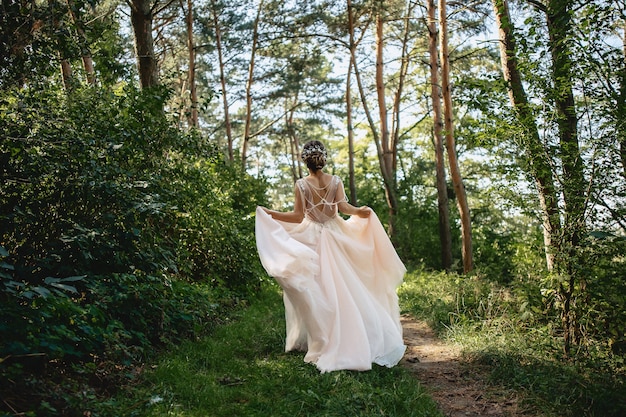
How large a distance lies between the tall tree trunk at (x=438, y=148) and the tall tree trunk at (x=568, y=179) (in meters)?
7.38

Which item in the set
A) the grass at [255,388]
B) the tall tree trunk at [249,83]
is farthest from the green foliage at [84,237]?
the tall tree trunk at [249,83]

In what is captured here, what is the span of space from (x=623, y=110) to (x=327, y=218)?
128 inches

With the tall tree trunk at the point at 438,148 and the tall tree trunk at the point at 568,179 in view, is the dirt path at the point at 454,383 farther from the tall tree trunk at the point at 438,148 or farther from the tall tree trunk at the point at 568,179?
the tall tree trunk at the point at 438,148

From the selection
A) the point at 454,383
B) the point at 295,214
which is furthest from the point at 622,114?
the point at 295,214

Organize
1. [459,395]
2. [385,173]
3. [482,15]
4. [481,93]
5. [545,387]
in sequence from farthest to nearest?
[385,173], [482,15], [481,93], [459,395], [545,387]

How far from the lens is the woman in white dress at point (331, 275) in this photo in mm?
5469

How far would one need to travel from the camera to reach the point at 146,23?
7.90 meters

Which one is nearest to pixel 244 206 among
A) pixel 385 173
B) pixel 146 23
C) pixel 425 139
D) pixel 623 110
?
pixel 385 173

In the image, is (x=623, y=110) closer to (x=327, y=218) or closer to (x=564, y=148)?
(x=564, y=148)

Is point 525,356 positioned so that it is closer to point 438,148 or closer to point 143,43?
point 143,43

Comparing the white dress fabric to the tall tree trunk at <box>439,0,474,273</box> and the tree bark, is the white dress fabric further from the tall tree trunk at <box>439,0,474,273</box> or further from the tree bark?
the tall tree trunk at <box>439,0,474,273</box>

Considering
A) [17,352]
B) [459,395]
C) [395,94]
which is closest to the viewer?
[17,352]

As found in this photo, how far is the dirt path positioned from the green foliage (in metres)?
2.63

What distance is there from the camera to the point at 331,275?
579 centimetres
